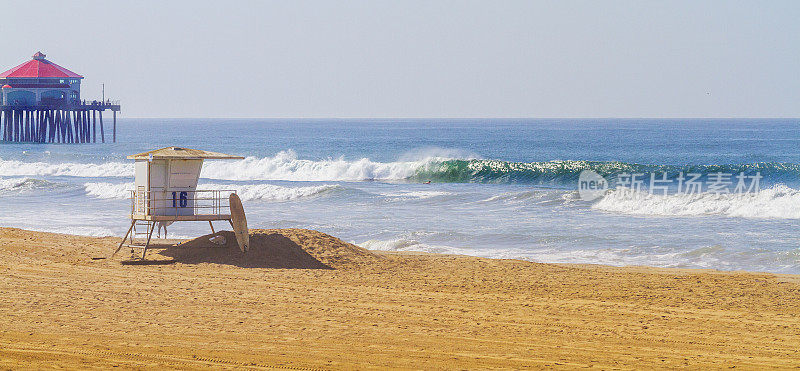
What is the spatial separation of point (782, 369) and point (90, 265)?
10.5m

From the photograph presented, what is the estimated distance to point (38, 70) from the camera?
6569cm

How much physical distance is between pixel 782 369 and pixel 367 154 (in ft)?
207

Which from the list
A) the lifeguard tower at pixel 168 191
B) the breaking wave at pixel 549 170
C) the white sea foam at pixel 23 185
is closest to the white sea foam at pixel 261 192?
the white sea foam at pixel 23 185

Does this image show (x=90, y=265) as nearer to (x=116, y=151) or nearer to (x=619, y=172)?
(x=619, y=172)

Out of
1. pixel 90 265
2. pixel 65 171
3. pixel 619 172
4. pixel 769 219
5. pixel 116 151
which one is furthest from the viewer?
pixel 116 151

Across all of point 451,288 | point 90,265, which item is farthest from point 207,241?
point 451,288

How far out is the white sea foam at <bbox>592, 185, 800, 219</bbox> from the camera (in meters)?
23.4

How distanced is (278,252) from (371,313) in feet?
16.1

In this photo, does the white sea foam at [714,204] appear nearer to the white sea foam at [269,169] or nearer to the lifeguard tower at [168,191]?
the lifeguard tower at [168,191]

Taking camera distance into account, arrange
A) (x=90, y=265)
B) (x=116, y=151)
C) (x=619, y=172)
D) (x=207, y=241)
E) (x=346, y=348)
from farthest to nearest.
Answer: (x=116, y=151), (x=619, y=172), (x=207, y=241), (x=90, y=265), (x=346, y=348)

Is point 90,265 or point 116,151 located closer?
A: point 90,265

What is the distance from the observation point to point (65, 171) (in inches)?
Result: 1815

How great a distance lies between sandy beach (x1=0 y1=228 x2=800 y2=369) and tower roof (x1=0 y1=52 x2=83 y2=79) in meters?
55.1

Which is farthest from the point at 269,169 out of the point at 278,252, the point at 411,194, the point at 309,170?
the point at 278,252
